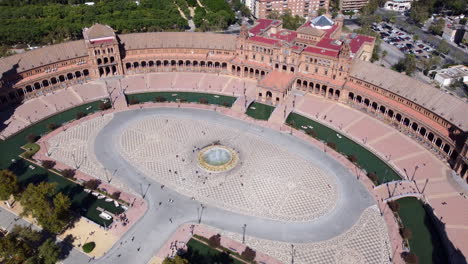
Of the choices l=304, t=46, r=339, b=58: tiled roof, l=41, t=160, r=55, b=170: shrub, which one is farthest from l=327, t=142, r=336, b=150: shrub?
l=41, t=160, r=55, b=170: shrub

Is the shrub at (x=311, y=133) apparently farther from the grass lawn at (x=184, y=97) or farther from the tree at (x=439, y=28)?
the tree at (x=439, y=28)

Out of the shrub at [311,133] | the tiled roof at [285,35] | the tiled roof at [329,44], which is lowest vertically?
the shrub at [311,133]

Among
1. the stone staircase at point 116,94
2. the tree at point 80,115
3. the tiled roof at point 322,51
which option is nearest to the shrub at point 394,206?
the tiled roof at point 322,51

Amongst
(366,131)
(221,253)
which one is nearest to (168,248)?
(221,253)

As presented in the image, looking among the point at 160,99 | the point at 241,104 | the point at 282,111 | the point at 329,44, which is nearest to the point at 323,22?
the point at 329,44

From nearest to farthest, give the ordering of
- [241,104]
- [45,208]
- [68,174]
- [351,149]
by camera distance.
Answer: [45,208] → [68,174] → [351,149] → [241,104]

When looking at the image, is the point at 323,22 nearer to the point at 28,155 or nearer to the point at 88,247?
the point at 28,155
